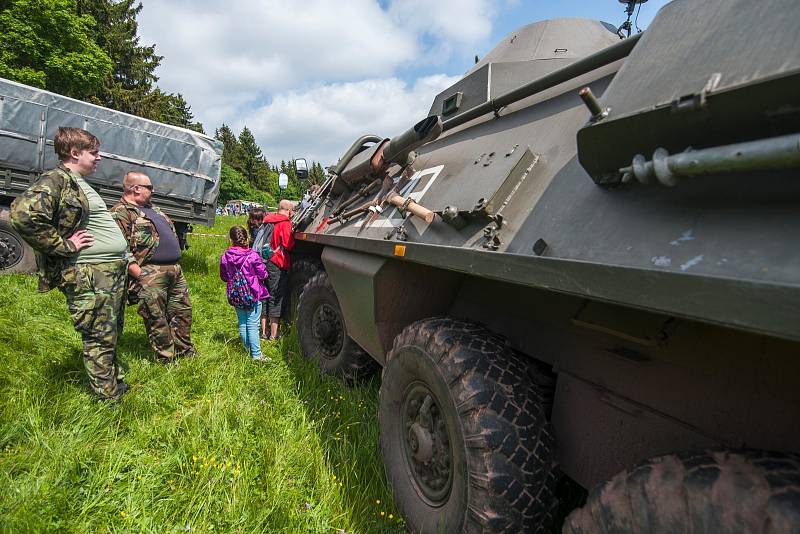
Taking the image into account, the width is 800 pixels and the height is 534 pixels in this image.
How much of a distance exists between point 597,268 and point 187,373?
135 inches

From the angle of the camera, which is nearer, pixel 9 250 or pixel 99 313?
pixel 99 313

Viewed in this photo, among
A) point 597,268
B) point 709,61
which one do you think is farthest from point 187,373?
point 709,61

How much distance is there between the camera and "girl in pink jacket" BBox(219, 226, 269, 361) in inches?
157

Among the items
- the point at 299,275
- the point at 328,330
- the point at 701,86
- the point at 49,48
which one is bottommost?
the point at 328,330

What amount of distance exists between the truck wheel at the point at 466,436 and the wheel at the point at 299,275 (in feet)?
9.09

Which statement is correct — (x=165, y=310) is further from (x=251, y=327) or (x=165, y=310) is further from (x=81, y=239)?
(x=81, y=239)

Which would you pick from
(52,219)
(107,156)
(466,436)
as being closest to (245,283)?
(52,219)

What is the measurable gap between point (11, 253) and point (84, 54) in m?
17.6

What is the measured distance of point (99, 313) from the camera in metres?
2.87

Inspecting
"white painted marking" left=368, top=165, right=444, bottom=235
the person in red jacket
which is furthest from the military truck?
"white painted marking" left=368, top=165, right=444, bottom=235

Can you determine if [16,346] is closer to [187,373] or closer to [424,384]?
[187,373]

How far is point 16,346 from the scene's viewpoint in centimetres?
370

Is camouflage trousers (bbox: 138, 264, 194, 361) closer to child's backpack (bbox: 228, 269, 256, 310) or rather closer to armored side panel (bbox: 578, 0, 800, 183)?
child's backpack (bbox: 228, 269, 256, 310)

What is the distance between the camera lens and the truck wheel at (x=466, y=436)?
1507 millimetres
